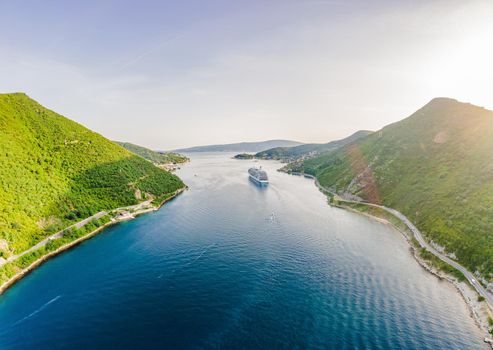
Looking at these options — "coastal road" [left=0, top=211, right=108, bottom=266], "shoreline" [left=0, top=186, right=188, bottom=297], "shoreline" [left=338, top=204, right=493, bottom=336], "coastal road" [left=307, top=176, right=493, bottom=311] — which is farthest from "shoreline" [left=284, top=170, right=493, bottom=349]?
"coastal road" [left=0, top=211, right=108, bottom=266]

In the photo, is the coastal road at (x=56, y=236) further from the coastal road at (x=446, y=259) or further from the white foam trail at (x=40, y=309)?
→ the coastal road at (x=446, y=259)

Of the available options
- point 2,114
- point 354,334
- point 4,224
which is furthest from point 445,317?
point 2,114

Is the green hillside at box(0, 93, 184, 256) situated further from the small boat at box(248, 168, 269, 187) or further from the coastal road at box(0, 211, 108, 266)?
the small boat at box(248, 168, 269, 187)

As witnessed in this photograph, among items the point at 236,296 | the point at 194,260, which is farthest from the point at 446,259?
the point at 194,260

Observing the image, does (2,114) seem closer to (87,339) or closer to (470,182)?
(87,339)

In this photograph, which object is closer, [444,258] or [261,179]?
[444,258]

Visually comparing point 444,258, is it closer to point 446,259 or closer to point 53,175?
point 446,259

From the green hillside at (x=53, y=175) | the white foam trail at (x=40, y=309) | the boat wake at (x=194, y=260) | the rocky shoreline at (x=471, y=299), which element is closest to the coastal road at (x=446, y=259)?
the rocky shoreline at (x=471, y=299)
